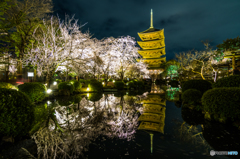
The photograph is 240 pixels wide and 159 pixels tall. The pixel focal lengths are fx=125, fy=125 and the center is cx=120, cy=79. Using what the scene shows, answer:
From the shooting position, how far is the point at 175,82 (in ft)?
123

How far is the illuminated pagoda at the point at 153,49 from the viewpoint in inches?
1590

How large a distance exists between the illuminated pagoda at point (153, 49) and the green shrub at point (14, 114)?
38561mm

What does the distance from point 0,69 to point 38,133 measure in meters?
25.0

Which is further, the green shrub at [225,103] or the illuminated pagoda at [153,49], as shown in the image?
the illuminated pagoda at [153,49]

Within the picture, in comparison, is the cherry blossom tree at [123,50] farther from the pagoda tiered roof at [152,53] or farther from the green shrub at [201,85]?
the pagoda tiered roof at [152,53]

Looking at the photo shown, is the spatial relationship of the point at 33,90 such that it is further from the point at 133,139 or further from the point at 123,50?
the point at 123,50

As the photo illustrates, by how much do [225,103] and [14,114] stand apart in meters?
7.18

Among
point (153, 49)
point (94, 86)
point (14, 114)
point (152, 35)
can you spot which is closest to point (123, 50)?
point (94, 86)

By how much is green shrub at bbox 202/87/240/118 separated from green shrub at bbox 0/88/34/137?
681cm

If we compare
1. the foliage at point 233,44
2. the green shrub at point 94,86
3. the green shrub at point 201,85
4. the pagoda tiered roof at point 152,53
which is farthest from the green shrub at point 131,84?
the pagoda tiered roof at point 152,53

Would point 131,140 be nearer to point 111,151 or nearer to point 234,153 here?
point 111,151

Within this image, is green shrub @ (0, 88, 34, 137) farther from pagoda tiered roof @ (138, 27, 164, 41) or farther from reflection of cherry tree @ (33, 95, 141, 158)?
pagoda tiered roof @ (138, 27, 164, 41)

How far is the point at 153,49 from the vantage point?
40625mm

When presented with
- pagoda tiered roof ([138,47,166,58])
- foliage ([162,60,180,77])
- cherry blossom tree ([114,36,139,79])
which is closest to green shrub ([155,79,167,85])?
foliage ([162,60,180,77])
